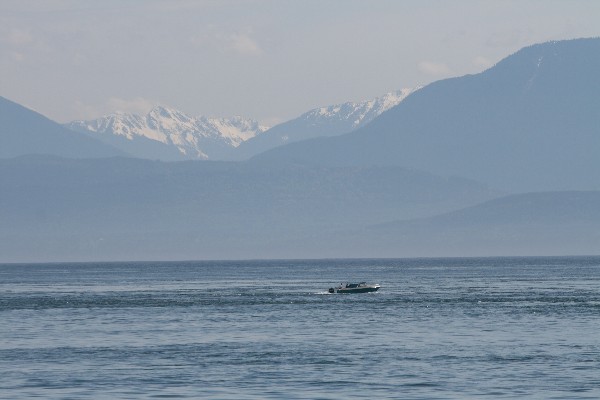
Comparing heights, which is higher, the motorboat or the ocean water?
the motorboat

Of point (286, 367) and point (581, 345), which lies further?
point (581, 345)

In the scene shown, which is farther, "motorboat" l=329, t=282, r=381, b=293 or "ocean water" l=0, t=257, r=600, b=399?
"motorboat" l=329, t=282, r=381, b=293

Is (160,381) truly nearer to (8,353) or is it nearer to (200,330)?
(8,353)

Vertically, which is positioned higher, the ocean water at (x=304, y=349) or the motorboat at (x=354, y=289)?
the motorboat at (x=354, y=289)

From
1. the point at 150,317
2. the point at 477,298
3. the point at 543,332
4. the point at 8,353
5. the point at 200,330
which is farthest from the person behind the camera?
the point at 477,298

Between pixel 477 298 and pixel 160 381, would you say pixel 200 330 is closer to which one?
pixel 160 381

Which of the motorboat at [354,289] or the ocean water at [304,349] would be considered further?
the motorboat at [354,289]

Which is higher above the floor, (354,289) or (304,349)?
(354,289)

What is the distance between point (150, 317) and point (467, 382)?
171 feet

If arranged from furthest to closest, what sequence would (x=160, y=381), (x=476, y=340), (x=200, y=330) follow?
(x=200, y=330), (x=476, y=340), (x=160, y=381)

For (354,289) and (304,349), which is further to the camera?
(354,289)

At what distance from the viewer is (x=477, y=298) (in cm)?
14125

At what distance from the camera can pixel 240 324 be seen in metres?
105

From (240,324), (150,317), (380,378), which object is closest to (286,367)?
(380,378)
